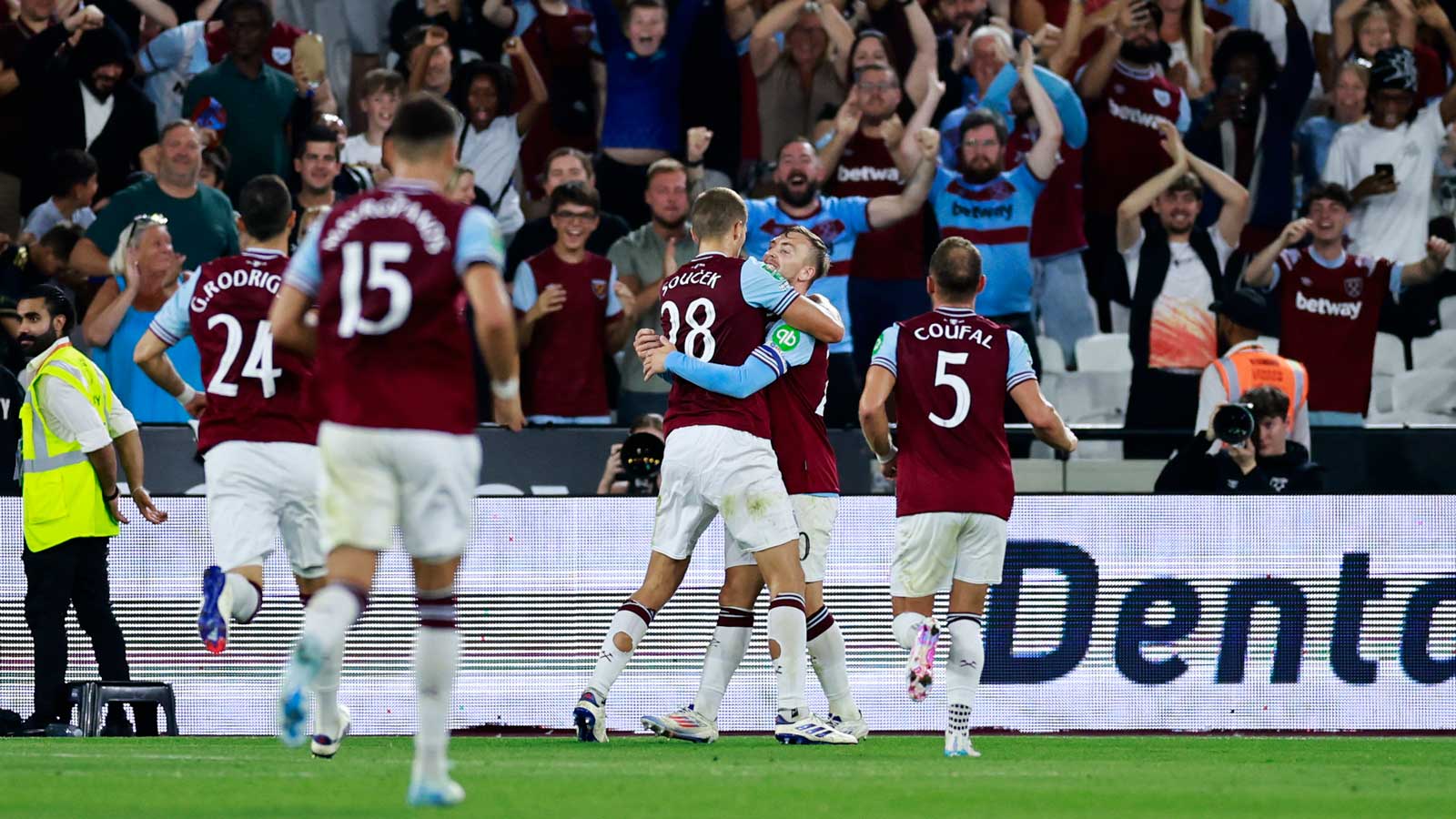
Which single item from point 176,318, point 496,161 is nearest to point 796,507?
point 176,318

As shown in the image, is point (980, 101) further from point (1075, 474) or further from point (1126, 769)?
point (1126, 769)

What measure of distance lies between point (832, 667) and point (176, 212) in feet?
20.3

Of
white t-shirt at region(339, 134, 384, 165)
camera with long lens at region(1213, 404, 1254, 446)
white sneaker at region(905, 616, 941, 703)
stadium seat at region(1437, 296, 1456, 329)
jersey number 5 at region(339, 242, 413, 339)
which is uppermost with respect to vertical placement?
white t-shirt at region(339, 134, 384, 165)

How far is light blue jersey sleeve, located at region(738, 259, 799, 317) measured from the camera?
9078 millimetres

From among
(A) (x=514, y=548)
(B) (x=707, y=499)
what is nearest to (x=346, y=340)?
(B) (x=707, y=499)

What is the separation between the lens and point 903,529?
29.9ft

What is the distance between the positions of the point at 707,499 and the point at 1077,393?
646cm

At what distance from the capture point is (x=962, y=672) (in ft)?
29.4

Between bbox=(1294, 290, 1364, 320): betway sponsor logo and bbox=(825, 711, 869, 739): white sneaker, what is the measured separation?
6204mm

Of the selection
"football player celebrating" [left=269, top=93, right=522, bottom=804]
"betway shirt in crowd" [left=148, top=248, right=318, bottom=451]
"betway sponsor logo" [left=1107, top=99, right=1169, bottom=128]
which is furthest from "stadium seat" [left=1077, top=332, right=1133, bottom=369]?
"football player celebrating" [left=269, top=93, right=522, bottom=804]

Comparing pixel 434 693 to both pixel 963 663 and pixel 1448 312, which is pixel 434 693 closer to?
pixel 963 663

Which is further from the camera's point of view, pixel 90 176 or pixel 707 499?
pixel 90 176

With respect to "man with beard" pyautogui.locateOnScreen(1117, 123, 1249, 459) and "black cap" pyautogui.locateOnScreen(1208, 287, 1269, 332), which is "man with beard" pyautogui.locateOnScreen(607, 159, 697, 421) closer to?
"man with beard" pyautogui.locateOnScreen(1117, 123, 1249, 459)

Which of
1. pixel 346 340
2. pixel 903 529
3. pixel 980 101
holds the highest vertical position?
pixel 980 101
